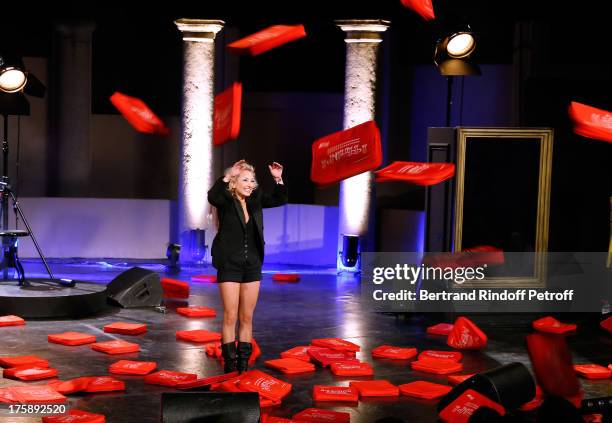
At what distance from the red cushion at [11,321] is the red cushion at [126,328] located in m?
0.80

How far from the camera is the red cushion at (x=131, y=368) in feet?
21.6

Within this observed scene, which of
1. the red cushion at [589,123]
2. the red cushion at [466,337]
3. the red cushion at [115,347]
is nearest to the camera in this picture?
the red cushion at [115,347]

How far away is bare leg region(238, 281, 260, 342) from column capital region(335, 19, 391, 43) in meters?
6.94

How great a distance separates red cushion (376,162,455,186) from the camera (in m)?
9.16

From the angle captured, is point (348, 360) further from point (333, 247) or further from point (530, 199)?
point (333, 247)

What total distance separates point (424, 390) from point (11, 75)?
5.81 m

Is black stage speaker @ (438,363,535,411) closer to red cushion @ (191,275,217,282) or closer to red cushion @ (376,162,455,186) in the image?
red cushion @ (376,162,455,186)

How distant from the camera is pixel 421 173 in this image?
364 inches

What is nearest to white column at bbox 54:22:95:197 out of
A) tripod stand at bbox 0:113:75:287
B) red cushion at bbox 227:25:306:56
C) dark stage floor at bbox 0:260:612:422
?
dark stage floor at bbox 0:260:612:422

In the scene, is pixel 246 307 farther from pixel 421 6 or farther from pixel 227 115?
pixel 227 115

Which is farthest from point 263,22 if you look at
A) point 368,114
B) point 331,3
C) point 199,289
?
point 199,289

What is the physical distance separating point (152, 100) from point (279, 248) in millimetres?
3725

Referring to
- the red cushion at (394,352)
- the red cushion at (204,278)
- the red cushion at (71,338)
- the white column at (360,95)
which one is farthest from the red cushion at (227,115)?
the red cushion at (394,352)

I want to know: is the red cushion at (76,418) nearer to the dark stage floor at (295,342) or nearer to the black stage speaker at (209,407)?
the dark stage floor at (295,342)
